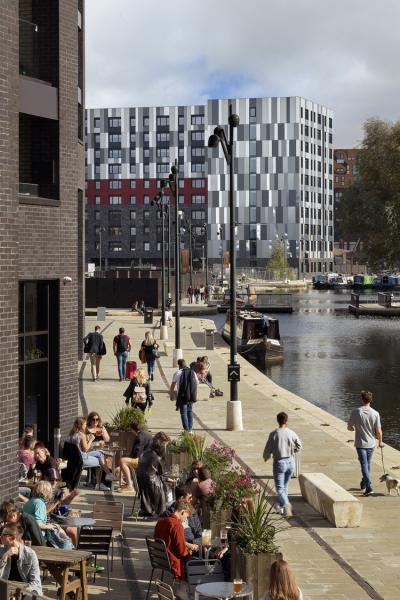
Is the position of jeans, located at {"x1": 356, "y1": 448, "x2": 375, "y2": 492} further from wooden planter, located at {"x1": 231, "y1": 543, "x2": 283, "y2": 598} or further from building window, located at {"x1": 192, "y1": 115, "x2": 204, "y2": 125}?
building window, located at {"x1": 192, "y1": 115, "x2": 204, "y2": 125}

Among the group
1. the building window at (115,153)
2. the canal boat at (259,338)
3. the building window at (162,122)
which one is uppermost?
the building window at (162,122)

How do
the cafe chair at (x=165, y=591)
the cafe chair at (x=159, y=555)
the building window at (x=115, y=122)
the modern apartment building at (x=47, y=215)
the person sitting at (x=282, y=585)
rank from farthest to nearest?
the building window at (x=115, y=122), the modern apartment building at (x=47, y=215), the cafe chair at (x=159, y=555), the cafe chair at (x=165, y=591), the person sitting at (x=282, y=585)

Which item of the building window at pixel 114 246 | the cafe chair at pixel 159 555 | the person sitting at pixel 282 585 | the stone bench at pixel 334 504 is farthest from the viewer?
the building window at pixel 114 246

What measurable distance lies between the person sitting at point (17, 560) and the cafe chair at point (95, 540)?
2.09 meters

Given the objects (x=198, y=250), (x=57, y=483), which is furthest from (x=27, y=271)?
(x=198, y=250)

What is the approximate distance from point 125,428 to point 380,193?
7588 cm

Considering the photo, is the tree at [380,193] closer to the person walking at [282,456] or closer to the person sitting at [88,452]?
the person sitting at [88,452]

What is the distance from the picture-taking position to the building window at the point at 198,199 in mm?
193125

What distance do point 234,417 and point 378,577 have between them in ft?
39.8

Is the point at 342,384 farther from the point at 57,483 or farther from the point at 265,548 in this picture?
the point at 265,548

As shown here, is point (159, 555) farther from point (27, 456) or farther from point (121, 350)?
point (121, 350)

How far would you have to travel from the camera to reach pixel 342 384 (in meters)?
41.8

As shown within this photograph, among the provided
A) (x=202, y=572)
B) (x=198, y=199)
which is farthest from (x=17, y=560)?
(x=198, y=199)

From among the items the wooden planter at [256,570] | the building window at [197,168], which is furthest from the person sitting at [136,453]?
the building window at [197,168]
